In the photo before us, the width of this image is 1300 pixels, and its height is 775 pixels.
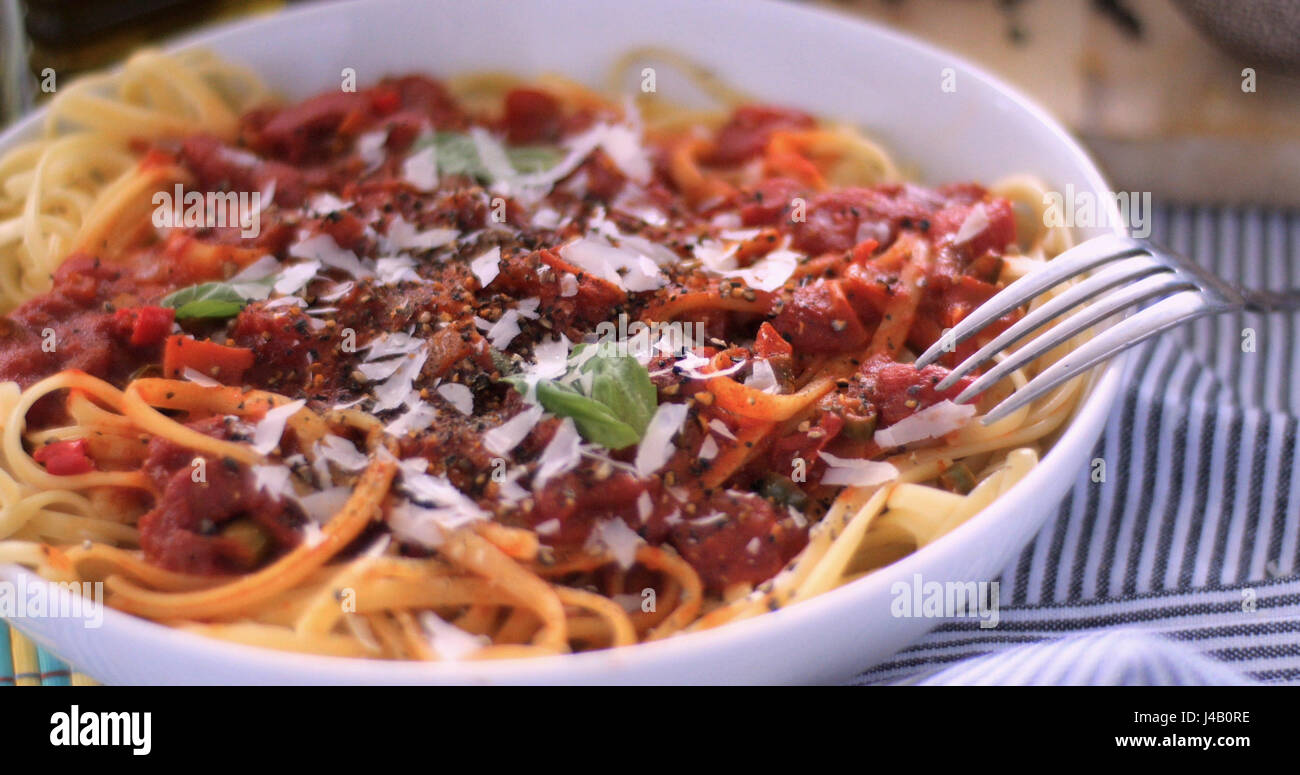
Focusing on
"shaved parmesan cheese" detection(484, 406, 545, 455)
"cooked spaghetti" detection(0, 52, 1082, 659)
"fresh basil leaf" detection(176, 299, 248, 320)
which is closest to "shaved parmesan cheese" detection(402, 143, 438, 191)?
"cooked spaghetti" detection(0, 52, 1082, 659)

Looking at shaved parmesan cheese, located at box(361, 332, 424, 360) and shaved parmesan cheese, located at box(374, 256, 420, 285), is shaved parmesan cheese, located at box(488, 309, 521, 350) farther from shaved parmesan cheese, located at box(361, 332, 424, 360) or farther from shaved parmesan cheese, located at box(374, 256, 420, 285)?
shaved parmesan cheese, located at box(374, 256, 420, 285)

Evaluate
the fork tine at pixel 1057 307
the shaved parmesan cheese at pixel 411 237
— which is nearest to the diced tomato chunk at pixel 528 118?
the shaved parmesan cheese at pixel 411 237

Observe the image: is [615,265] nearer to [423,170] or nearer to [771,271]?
[771,271]

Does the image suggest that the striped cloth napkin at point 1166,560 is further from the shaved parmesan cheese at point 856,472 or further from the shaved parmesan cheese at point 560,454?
the shaved parmesan cheese at point 560,454
